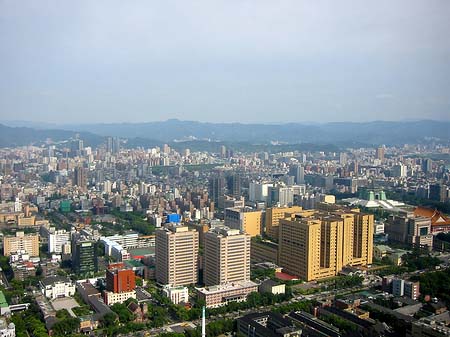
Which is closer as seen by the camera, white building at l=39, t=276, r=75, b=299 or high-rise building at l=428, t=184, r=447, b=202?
white building at l=39, t=276, r=75, b=299

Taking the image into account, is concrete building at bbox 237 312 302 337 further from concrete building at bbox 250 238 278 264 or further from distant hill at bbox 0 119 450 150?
distant hill at bbox 0 119 450 150

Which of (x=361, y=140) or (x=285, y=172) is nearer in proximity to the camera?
(x=285, y=172)

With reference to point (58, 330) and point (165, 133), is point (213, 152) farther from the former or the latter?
point (58, 330)

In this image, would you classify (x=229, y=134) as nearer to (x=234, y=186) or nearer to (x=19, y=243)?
(x=234, y=186)

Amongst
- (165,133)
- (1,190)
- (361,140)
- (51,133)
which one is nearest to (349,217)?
(1,190)

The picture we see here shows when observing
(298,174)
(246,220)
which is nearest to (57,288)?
(246,220)

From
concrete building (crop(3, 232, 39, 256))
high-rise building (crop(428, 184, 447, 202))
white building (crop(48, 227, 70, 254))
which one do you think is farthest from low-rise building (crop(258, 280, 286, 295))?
high-rise building (crop(428, 184, 447, 202))
